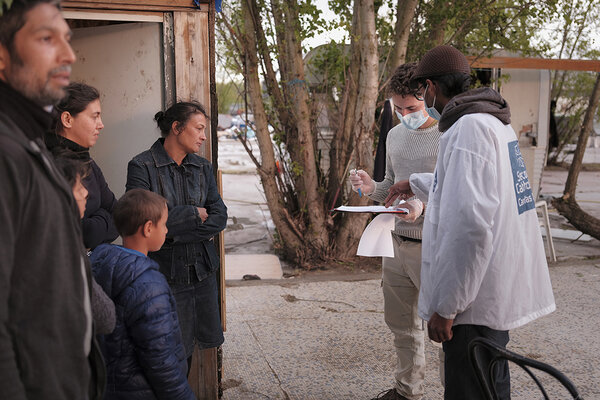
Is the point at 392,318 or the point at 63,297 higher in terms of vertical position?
the point at 63,297

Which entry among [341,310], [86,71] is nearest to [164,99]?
[86,71]

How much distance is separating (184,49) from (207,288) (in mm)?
1441

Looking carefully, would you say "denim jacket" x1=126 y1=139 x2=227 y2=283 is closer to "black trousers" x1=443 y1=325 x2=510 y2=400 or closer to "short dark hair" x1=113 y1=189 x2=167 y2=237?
"short dark hair" x1=113 y1=189 x2=167 y2=237

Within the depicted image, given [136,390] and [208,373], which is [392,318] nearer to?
[208,373]

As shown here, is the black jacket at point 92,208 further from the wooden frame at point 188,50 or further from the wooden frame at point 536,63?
the wooden frame at point 536,63

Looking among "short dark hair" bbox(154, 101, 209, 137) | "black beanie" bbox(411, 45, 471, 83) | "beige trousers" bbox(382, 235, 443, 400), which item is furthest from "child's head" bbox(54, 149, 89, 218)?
"beige trousers" bbox(382, 235, 443, 400)

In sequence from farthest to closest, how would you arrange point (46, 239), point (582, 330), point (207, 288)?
point (582, 330), point (207, 288), point (46, 239)

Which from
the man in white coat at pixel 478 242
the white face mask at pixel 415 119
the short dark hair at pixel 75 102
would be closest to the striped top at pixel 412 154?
the white face mask at pixel 415 119

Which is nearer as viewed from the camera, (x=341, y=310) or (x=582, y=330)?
(x=582, y=330)

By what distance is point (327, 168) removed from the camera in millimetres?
8703

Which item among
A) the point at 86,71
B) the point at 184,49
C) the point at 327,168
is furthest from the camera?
the point at 327,168

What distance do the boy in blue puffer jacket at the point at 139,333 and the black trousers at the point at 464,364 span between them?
107 cm

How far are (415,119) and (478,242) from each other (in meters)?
1.44

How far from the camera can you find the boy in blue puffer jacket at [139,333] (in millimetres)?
2307
